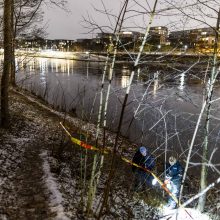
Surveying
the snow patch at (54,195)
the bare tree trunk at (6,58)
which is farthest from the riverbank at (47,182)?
the bare tree trunk at (6,58)

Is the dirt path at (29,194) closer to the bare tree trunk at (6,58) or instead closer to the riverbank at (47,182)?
the riverbank at (47,182)

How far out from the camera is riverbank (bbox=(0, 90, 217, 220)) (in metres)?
6.88

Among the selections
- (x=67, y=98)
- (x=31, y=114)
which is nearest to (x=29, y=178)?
(x=31, y=114)

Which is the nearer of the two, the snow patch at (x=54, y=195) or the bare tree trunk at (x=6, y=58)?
the snow patch at (x=54, y=195)

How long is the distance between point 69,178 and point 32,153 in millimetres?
2163

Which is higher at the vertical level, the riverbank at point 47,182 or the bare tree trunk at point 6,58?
the bare tree trunk at point 6,58

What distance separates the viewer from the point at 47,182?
320 inches

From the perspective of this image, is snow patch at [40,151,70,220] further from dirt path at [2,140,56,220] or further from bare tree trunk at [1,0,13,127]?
bare tree trunk at [1,0,13,127]

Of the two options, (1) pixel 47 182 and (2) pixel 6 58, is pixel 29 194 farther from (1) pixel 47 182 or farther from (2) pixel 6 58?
(2) pixel 6 58

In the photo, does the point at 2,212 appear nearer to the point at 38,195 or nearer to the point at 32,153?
the point at 38,195

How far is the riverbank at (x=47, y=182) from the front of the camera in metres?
6.88

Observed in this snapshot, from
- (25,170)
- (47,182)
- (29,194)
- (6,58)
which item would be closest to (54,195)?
(29,194)

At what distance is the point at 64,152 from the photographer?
11.3m

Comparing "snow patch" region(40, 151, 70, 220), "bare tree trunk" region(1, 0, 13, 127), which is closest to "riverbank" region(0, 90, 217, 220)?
"snow patch" region(40, 151, 70, 220)
